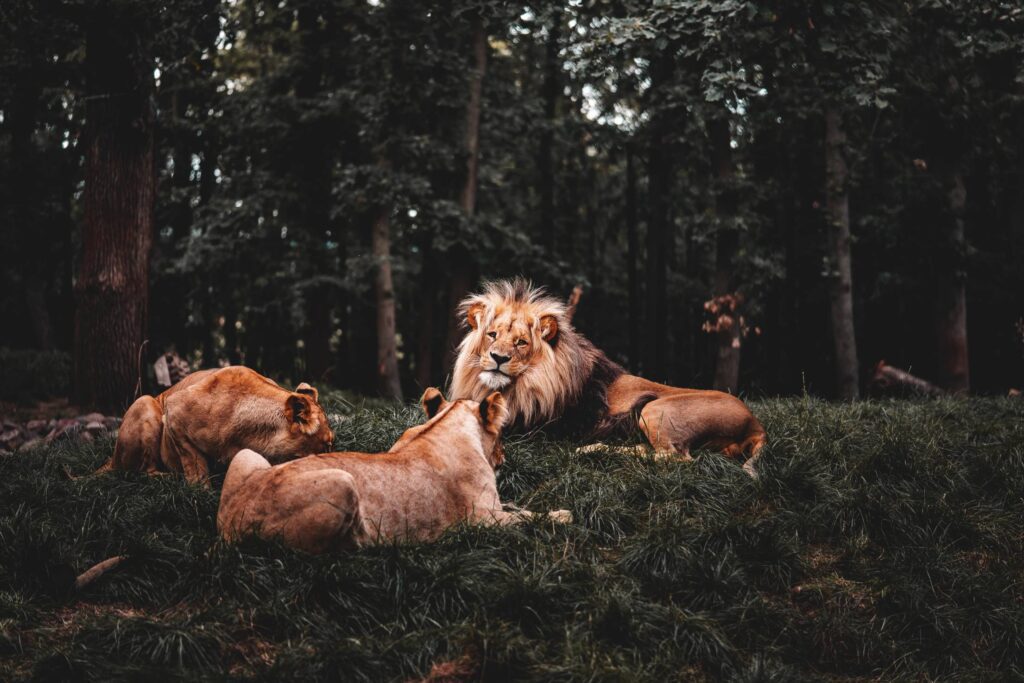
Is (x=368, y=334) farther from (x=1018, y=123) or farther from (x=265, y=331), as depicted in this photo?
(x=1018, y=123)

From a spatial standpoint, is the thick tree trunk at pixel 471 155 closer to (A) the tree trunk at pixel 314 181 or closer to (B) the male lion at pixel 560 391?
(A) the tree trunk at pixel 314 181

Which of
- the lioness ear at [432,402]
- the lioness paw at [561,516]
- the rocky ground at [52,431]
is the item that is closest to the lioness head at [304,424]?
the lioness ear at [432,402]

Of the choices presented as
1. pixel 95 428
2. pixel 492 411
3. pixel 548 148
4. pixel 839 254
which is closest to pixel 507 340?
pixel 492 411

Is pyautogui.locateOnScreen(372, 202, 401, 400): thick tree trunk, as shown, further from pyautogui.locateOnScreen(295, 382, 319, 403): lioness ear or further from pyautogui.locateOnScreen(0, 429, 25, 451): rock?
pyautogui.locateOnScreen(295, 382, 319, 403): lioness ear

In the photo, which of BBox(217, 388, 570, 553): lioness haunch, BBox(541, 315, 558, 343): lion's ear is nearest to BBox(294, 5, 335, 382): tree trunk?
BBox(541, 315, 558, 343): lion's ear

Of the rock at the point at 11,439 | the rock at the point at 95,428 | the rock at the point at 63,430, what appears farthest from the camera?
the rock at the point at 95,428

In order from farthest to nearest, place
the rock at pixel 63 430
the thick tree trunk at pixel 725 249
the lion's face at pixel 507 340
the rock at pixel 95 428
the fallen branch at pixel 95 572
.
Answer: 1. the thick tree trunk at pixel 725 249
2. the rock at pixel 95 428
3. the rock at pixel 63 430
4. the lion's face at pixel 507 340
5. the fallen branch at pixel 95 572

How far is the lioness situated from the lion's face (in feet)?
4.82

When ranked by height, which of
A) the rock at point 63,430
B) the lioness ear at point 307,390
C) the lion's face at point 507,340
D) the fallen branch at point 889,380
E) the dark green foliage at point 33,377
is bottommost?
the dark green foliage at point 33,377

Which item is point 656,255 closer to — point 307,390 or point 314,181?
point 314,181

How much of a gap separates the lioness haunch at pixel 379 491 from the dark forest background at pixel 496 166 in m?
4.64

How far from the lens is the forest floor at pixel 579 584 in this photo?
14.0 feet

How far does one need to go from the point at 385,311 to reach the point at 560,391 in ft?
34.5

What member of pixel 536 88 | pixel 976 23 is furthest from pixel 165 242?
pixel 976 23
